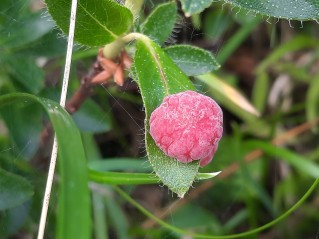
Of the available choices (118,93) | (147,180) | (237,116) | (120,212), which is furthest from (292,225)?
(147,180)

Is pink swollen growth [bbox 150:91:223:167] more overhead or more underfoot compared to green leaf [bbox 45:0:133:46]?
more underfoot

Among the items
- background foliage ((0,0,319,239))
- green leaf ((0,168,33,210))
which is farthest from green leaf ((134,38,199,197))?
green leaf ((0,168,33,210))

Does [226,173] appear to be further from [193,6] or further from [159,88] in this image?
[193,6]

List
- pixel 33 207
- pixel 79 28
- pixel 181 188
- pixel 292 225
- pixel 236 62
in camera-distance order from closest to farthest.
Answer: pixel 181 188, pixel 79 28, pixel 33 207, pixel 292 225, pixel 236 62

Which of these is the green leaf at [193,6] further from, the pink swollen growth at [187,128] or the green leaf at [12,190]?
the green leaf at [12,190]

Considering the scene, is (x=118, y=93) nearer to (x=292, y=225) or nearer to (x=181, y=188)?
(x=292, y=225)

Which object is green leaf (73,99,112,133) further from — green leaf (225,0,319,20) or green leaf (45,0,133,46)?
green leaf (225,0,319,20)
